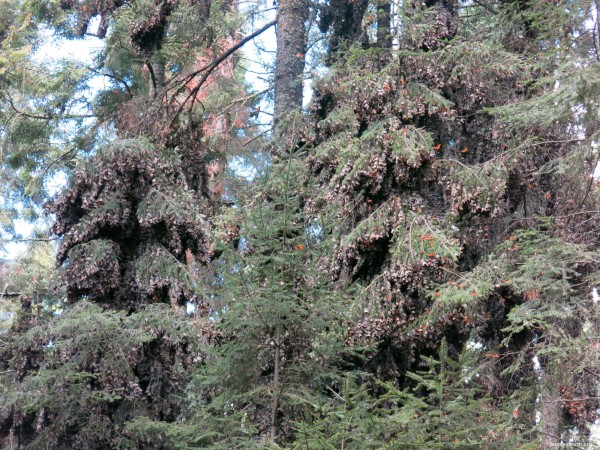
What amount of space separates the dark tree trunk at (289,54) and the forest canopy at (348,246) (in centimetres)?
4

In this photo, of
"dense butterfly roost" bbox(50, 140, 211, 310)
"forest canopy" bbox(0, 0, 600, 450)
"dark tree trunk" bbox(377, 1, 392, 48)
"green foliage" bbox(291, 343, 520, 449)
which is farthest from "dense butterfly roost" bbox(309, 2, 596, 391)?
"green foliage" bbox(291, 343, 520, 449)

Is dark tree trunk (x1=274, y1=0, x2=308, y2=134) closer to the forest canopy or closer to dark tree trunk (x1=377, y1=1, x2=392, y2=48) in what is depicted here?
the forest canopy

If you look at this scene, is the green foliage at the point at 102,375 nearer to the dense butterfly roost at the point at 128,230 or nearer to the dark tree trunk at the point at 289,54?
the dense butterfly roost at the point at 128,230

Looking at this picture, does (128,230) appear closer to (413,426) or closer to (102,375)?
(102,375)

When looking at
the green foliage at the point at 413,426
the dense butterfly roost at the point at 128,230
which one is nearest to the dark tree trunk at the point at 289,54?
the dense butterfly roost at the point at 128,230

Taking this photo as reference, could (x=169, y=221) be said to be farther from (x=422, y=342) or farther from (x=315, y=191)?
(x=422, y=342)

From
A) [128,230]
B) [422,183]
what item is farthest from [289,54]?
[422,183]

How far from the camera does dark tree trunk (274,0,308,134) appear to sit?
422 inches

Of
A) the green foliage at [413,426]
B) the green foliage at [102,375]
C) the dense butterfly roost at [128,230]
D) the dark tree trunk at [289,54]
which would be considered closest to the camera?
the green foliage at [413,426]

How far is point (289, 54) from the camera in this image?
1105 cm

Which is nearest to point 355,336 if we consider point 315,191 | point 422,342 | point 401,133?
point 422,342

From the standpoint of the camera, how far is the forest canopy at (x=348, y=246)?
545 centimetres

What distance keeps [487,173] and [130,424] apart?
4436 mm

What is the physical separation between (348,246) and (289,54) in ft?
13.6
